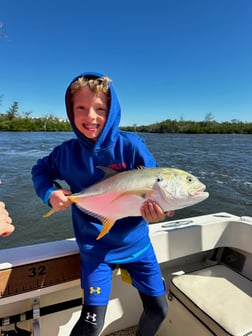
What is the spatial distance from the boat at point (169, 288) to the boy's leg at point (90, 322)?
245 millimetres

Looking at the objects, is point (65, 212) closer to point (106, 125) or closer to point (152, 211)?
point (106, 125)

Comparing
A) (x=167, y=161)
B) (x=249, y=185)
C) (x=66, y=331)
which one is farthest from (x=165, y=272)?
(x=167, y=161)

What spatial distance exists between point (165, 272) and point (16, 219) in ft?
13.8

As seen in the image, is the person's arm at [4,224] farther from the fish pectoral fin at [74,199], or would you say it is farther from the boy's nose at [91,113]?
the boy's nose at [91,113]

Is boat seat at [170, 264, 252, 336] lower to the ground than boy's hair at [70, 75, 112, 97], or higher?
lower

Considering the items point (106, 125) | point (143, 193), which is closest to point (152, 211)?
point (143, 193)

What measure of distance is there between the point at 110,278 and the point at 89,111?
0.85 meters

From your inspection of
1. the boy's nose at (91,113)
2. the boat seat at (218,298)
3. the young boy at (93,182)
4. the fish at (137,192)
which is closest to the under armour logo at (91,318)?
the young boy at (93,182)

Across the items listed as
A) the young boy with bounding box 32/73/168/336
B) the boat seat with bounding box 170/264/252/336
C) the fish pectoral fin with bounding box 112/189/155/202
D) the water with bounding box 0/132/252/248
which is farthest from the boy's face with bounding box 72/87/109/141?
the water with bounding box 0/132/252/248

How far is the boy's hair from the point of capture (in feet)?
4.05

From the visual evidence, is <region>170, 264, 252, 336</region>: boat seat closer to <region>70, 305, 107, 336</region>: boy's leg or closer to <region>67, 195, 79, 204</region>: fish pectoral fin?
<region>70, 305, 107, 336</region>: boy's leg

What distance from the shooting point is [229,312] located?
146 cm

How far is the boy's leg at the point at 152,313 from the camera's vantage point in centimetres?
134

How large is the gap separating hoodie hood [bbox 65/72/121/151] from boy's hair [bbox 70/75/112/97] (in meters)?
0.02
